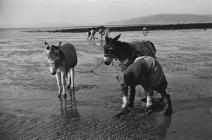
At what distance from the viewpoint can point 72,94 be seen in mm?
11281

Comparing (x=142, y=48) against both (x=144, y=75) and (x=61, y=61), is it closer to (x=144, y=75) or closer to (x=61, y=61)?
(x=144, y=75)

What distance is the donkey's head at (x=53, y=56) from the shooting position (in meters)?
9.95

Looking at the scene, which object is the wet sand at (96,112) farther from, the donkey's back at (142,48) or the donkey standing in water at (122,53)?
the donkey's back at (142,48)

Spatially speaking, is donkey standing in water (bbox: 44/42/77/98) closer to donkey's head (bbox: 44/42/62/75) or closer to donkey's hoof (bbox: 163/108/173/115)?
donkey's head (bbox: 44/42/62/75)

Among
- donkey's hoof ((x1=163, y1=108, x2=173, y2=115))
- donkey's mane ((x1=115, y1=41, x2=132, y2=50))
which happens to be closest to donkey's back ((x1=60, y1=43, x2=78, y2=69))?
donkey's mane ((x1=115, y1=41, x2=132, y2=50))

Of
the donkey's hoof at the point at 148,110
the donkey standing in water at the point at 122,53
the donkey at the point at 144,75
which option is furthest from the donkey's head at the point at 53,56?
the donkey's hoof at the point at 148,110

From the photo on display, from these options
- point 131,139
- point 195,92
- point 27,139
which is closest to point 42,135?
point 27,139

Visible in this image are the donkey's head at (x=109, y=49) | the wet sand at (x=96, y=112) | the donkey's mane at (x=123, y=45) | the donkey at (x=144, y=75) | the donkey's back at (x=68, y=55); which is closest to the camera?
the wet sand at (x=96, y=112)

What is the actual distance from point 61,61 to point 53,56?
50 centimetres

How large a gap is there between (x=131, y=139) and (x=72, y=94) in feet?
16.1

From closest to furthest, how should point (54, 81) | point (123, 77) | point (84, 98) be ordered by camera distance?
1. point (123, 77)
2. point (84, 98)
3. point (54, 81)

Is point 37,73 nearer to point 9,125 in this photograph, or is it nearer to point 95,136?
point 9,125

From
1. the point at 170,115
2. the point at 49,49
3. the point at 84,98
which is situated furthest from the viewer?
the point at 84,98

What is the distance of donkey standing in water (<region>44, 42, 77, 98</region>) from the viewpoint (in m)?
10.0
